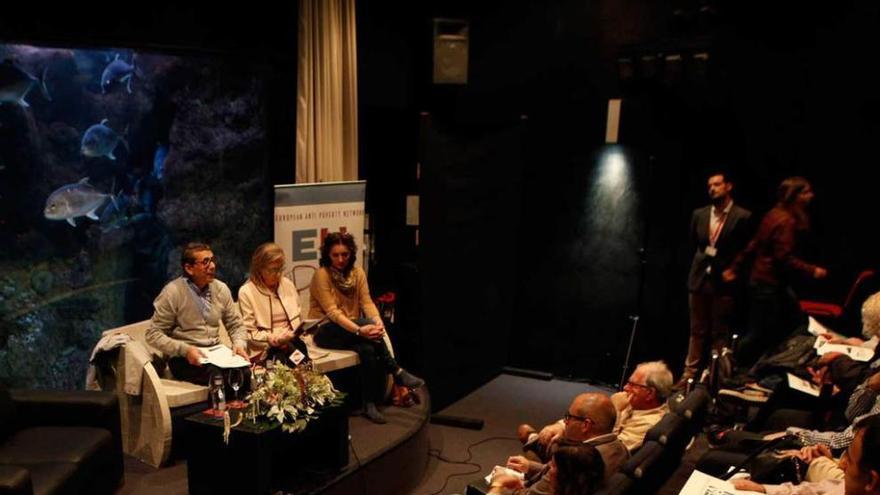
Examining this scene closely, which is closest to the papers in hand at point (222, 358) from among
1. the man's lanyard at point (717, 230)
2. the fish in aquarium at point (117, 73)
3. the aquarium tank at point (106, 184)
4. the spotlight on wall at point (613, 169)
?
the aquarium tank at point (106, 184)

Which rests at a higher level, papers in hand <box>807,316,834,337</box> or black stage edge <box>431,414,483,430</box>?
papers in hand <box>807,316,834,337</box>

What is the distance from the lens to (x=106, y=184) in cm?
505

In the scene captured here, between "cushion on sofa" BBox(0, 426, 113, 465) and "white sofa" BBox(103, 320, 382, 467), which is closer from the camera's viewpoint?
"cushion on sofa" BBox(0, 426, 113, 465)

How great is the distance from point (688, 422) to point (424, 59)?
404 cm

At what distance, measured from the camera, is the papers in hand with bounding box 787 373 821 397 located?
462 centimetres

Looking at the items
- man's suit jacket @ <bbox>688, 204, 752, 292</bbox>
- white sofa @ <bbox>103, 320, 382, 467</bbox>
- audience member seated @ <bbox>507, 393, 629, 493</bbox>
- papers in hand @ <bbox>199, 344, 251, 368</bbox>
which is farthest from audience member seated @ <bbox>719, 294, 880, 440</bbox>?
white sofa @ <bbox>103, 320, 382, 467</bbox>

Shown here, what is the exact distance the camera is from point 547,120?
6660 mm

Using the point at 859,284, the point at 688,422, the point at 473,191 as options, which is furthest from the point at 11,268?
the point at 859,284

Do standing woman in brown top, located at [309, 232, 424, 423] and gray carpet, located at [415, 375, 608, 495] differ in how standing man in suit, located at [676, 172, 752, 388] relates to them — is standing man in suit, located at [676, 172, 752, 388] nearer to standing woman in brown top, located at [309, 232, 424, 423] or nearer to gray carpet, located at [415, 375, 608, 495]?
gray carpet, located at [415, 375, 608, 495]

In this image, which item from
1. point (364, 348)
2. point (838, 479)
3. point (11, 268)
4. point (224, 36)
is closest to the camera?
point (838, 479)

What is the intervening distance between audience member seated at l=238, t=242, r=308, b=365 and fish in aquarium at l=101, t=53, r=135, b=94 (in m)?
1.44

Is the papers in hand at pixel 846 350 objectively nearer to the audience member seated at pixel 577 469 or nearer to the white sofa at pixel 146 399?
the audience member seated at pixel 577 469

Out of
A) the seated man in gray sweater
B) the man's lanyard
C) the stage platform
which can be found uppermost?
the man's lanyard

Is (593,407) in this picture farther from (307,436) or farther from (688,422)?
(307,436)
